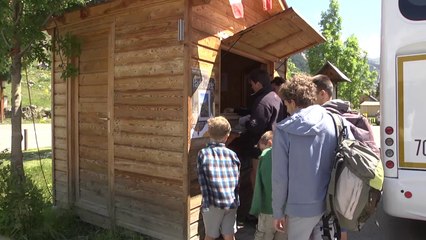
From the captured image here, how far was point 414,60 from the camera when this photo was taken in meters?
3.75

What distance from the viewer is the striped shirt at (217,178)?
139 inches

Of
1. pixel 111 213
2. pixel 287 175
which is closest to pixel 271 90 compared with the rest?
pixel 287 175

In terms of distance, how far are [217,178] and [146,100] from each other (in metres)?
1.51

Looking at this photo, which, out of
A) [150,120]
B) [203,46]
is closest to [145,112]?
[150,120]

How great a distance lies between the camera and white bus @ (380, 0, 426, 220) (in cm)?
372

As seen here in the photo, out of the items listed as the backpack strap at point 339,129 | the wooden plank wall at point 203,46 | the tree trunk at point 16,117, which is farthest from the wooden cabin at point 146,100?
the backpack strap at point 339,129

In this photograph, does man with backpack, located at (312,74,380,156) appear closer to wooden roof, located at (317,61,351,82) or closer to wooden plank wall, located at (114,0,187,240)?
wooden plank wall, located at (114,0,187,240)

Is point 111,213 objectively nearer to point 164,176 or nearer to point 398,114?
point 164,176

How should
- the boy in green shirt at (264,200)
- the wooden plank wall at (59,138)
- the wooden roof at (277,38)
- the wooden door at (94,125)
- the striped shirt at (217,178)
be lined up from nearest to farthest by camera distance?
the boy in green shirt at (264,200) < the striped shirt at (217,178) < the wooden roof at (277,38) < the wooden door at (94,125) < the wooden plank wall at (59,138)

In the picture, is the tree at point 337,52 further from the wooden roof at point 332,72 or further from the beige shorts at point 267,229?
the beige shorts at point 267,229

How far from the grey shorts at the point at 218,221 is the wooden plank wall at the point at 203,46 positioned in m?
0.56

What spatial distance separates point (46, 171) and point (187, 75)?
6519mm

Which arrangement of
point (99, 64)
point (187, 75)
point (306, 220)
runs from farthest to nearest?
point (99, 64)
point (187, 75)
point (306, 220)

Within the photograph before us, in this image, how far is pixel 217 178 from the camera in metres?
3.55
